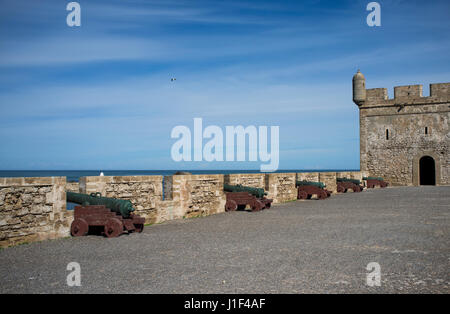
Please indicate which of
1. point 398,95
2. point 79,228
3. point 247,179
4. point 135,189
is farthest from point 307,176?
point 79,228

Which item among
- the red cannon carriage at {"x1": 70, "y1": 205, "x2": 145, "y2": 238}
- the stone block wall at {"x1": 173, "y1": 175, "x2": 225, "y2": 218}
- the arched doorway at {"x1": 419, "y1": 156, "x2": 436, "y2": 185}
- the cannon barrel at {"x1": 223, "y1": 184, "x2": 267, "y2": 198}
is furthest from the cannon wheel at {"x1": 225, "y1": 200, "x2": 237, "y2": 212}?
the arched doorway at {"x1": 419, "y1": 156, "x2": 436, "y2": 185}

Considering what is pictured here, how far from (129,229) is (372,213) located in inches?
260

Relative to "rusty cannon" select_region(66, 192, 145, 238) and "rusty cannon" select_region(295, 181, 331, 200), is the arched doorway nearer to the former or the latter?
"rusty cannon" select_region(295, 181, 331, 200)

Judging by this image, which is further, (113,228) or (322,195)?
(322,195)

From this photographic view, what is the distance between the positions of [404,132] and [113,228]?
77.8 feet

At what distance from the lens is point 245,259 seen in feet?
18.0

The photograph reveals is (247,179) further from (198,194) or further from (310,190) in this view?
(310,190)

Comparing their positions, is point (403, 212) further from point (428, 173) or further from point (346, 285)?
point (428, 173)
